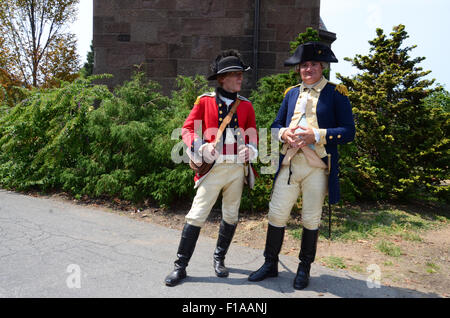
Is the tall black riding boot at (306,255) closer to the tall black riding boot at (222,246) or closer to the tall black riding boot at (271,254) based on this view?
the tall black riding boot at (271,254)

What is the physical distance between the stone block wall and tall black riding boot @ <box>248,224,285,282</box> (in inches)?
210

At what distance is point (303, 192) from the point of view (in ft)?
10.1

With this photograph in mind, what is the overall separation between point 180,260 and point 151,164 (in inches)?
110

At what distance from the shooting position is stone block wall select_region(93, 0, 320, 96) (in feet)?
25.7

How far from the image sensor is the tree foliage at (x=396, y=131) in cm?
572

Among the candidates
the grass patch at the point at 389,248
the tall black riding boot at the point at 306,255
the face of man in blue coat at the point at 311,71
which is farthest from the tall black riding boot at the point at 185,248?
the grass patch at the point at 389,248

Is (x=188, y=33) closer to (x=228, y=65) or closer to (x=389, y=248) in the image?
(x=228, y=65)

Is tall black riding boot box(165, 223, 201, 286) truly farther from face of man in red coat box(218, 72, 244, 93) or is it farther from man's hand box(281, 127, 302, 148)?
face of man in red coat box(218, 72, 244, 93)

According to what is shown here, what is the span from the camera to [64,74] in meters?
16.4

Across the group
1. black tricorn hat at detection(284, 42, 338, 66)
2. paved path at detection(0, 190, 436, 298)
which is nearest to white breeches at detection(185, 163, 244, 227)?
paved path at detection(0, 190, 436, 298)

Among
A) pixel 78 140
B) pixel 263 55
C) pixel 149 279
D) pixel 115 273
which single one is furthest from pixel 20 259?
pixel 263 55

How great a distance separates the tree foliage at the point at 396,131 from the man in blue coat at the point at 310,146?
9.16 feet

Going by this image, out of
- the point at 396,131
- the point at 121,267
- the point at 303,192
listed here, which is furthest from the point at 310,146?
the point at 396,131
